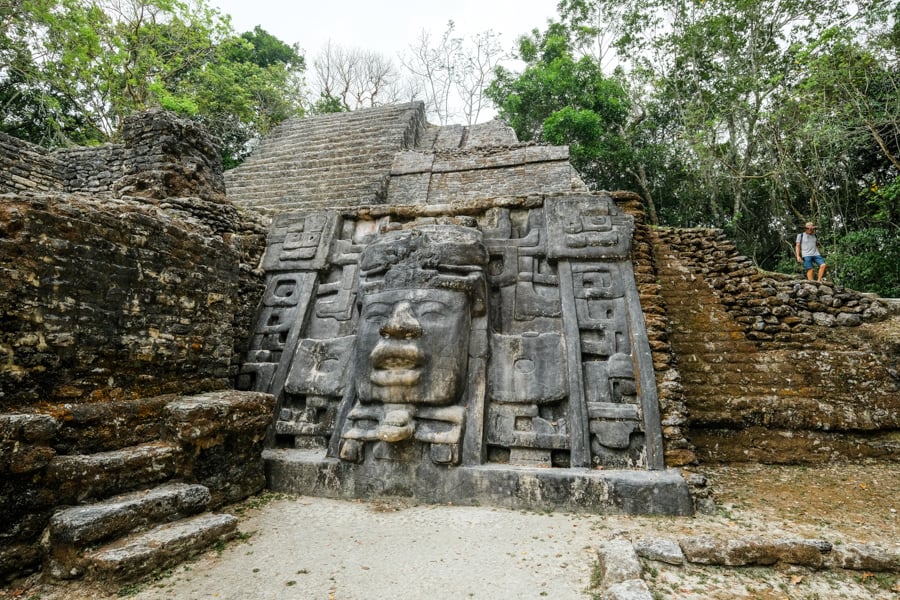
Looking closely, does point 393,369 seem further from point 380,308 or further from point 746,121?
point 746,121

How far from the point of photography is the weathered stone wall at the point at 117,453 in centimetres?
230

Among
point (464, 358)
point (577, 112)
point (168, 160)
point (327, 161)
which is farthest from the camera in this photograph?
point (577, 112)

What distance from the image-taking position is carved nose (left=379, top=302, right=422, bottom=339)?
3.72 metres

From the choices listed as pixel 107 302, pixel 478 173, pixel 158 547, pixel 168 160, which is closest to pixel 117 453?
pixel 158 547

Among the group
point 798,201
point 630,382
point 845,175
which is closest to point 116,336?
point 630,382

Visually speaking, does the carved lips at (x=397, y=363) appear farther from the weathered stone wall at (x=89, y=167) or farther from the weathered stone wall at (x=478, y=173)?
the weathered stone wall at (x=89, y=167)

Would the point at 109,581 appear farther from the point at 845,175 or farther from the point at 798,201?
the point at 798,201

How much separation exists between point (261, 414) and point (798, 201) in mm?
15427

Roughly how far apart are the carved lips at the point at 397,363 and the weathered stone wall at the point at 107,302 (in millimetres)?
1383

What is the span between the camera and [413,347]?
3.70m

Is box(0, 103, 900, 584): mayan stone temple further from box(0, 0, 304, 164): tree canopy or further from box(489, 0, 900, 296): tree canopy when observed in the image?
box(0, 0, 304, 164): tree canopy

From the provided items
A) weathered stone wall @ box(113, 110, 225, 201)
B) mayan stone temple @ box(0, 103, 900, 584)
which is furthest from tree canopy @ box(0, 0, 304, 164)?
mayan stone temple @ box(0, 103, 900, 584)

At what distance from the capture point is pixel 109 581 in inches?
87.9

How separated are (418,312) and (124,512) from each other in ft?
7.85
